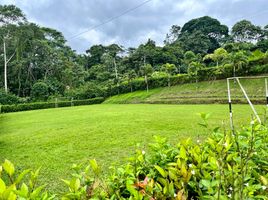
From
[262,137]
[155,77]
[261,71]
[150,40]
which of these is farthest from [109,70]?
[262,137]

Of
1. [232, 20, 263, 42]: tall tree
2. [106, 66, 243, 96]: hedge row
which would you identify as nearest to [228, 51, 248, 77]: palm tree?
[106, 66, 243, 96]: hedge row

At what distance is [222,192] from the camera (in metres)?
1.05

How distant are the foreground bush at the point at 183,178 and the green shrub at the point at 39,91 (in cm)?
3287

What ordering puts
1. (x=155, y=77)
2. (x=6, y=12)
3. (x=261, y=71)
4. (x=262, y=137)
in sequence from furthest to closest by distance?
(x=6, y=12) < (x=155, y=77) < (x=261, y=71) < (x=262, y=137)

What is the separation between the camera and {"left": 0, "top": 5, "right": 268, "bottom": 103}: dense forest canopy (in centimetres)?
3156

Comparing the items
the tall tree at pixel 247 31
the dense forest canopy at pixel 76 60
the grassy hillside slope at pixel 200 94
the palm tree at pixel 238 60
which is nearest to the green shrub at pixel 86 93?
the dense forest canopy at pixel 76 60

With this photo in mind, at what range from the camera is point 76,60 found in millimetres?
45875

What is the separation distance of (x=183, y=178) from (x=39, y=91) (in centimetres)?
3338

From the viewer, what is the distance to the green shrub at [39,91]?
32.2 m

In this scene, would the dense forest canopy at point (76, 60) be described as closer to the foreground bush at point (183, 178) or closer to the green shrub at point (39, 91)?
the green shrub at point (39, 91)

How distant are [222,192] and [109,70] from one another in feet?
136

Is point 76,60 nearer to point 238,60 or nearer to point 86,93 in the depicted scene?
point 86,93

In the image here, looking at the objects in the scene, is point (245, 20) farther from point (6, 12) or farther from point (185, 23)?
point (6, 12)

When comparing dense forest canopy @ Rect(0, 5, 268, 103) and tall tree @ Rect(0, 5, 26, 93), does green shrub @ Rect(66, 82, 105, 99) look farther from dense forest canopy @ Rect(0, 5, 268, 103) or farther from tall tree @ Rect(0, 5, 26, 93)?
tall tree @ Rect(0, 5, 26, 93)
